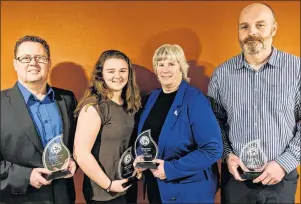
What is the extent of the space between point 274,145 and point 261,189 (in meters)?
0.30

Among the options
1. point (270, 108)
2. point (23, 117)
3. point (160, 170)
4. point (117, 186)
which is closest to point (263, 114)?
point (270, 108)

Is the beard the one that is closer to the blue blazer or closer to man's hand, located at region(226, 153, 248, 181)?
the blue blazer

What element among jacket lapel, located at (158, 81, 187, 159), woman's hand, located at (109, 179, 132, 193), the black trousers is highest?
jacket lapel, located at (158, 81, 187, 159)

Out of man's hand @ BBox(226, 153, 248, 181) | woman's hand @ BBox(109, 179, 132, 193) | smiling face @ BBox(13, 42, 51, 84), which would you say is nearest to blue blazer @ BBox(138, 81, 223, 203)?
man's hand @ BBox(226, 153, 248, 181)

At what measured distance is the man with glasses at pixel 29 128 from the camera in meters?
1.98

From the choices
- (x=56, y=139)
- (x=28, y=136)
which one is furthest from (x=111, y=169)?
(x=28, y=136)

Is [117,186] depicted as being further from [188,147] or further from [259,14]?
[259,14]

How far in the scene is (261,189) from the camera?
82.4 inches

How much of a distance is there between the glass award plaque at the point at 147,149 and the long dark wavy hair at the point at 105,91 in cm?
20

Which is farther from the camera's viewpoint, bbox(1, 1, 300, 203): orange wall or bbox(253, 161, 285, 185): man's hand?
bbox(1, 1, 300, 203): orange wall

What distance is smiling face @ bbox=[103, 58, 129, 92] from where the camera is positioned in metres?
2.06

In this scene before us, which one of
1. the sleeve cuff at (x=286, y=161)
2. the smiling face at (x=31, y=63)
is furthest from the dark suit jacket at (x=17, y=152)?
the sleeve cuff at (x=286, y=161)

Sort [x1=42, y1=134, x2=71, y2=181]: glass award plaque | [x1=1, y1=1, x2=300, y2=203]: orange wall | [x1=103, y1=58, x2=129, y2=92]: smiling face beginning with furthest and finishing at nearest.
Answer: [x1=1, y1=1, x2=300, y2=203]: orange wall, [x1=103, y1=58, x2=129, y2=92]: smiling face, [x1=42, y1=134, x2=71, y2=181]: glass award plaque

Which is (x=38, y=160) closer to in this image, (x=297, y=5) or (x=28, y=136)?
(x=28, y=136)
